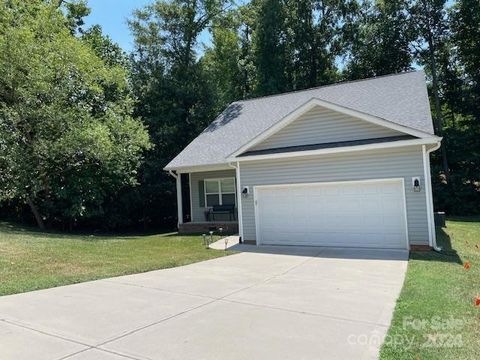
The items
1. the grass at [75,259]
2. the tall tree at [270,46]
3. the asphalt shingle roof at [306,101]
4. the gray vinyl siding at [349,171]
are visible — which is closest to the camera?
the grass at [75,259]

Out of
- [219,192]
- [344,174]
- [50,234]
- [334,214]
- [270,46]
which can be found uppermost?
[270,46]

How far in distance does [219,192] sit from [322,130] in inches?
281

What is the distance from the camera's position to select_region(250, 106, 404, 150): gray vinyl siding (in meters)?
12.2

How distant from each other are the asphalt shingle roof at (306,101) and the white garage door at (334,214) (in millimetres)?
2133

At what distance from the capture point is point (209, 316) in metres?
5.52

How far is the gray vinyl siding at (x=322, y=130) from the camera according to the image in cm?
1216

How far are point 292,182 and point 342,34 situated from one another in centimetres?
2171

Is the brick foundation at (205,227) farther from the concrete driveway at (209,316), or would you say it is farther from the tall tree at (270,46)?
the tall tree at (270,46)

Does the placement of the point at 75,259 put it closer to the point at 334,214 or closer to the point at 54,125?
the point at 334,214

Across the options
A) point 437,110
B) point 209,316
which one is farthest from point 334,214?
point 437,110

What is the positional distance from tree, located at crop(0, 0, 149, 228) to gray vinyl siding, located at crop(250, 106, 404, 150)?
8.31 meters

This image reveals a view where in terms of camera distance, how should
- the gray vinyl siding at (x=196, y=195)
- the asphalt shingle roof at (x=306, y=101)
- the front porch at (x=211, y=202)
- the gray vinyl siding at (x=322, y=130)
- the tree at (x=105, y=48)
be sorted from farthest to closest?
the tree at (x=105, y=48) → the gray vinyl siding at (x=196, y=195) → the front porch at (x=211, y=202) → the asphalt shingle roof at (x=306, y=101) → the gray vinyl siding at (x=322, y=130)

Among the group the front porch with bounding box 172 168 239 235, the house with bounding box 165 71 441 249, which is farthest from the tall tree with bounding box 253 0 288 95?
the house with bounding box 165 71 441 249

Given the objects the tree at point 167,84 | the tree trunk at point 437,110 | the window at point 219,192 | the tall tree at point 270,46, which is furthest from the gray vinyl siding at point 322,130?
the tall tree at point 270,46
